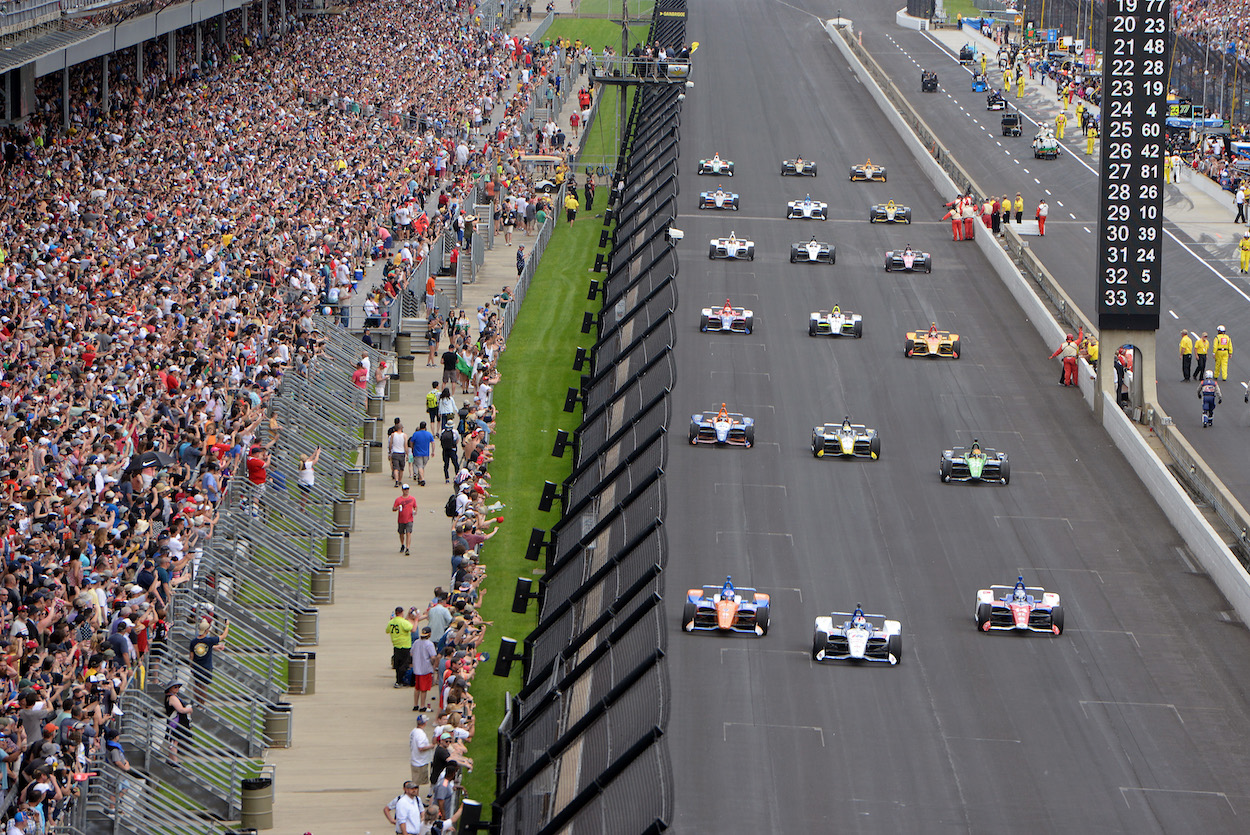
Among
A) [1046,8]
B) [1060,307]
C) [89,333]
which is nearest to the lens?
[89,333]

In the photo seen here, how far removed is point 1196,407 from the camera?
4081 cm

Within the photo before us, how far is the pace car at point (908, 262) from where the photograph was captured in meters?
49.9

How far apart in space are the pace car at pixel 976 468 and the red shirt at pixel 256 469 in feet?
38.3

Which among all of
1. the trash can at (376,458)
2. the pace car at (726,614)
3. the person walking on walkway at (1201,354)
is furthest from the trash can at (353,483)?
the person walking on walkway at (1201,354)

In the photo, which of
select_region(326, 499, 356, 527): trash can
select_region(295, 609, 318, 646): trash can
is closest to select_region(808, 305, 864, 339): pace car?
select_region(326, 499, 356, 527): trash can

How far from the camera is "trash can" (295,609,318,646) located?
27.9 metres

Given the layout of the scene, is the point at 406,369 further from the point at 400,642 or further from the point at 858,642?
the point at 858,642

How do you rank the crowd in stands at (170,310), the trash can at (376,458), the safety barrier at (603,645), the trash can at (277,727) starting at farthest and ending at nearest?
the trash can at (376,458) < the trash can at (277,727) < the crowd in stands at (170,310) < the safety barrier at (603,645)

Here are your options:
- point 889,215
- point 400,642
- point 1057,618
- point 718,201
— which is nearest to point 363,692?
point 400,642

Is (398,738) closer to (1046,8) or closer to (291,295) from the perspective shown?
(291,295)

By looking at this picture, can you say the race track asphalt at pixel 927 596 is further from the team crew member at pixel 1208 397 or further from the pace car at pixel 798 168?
the pace car at pixel 798 168

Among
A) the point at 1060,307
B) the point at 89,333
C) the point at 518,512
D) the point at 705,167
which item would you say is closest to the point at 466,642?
the point at 518,512

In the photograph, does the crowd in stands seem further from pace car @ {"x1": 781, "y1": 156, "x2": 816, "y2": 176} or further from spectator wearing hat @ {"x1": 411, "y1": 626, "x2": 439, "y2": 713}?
pace car @ {"x1": 781, "y1": 156, "x2": 816, "y2": 176}

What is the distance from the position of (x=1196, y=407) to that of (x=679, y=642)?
19140mm
